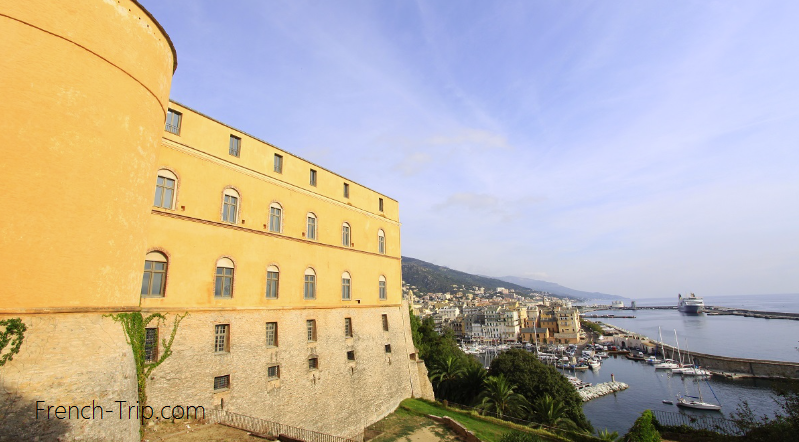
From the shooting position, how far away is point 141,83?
10.3 metres

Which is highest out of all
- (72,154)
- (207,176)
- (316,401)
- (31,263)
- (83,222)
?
(207,176)

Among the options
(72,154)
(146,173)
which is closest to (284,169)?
(146,173)

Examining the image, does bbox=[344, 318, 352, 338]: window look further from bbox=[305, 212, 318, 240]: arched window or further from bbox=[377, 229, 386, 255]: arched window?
bbox=[377, 229, 386, 255]: arched window

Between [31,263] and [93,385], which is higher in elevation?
[31,263]

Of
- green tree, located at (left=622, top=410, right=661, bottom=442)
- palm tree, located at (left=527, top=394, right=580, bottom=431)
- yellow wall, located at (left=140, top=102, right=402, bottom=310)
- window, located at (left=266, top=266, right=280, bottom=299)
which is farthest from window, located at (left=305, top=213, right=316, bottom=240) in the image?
green tree, located at (left=622, top=410, right=661, bottom=442)

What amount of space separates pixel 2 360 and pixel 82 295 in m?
1.75

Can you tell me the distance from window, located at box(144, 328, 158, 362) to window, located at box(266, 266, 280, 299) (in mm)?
5166

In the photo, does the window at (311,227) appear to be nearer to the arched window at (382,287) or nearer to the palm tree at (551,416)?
the arched window at (382,287)

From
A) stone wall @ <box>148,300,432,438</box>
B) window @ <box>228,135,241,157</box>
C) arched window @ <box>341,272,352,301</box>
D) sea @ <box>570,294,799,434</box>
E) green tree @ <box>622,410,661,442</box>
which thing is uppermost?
window @ <box>228,135,241,157</box>

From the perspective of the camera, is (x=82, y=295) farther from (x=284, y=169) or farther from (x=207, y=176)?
(x=284, y=169)

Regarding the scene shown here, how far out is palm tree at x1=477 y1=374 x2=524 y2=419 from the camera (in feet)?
89.6

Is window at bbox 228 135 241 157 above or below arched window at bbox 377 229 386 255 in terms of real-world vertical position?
above

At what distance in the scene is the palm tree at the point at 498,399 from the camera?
27.3m

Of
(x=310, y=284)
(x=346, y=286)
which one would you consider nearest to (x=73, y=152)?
(x=310, y=284)
